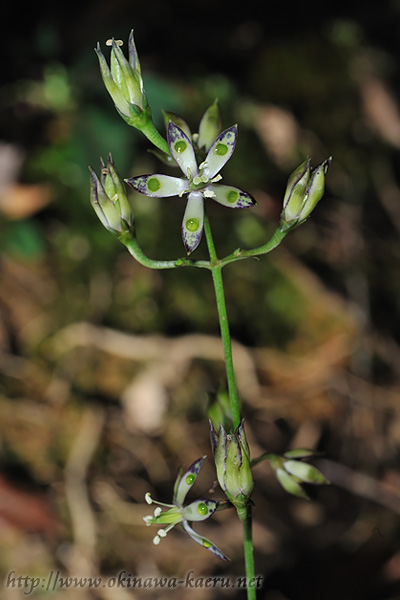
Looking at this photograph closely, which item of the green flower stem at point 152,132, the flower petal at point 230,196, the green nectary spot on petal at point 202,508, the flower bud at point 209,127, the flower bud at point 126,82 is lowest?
the green nectary spot on petal at point 202,508

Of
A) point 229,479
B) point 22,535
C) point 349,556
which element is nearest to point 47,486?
point 22,535

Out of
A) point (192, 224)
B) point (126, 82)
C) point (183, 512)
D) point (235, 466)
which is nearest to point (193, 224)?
point (192, 224)

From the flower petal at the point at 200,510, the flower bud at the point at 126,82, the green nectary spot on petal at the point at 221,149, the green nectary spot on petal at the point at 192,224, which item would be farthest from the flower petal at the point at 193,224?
the flower petal at the point at 200,510

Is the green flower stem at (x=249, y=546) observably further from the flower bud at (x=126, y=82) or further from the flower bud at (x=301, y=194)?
the flower bud at (x=126, y=82)

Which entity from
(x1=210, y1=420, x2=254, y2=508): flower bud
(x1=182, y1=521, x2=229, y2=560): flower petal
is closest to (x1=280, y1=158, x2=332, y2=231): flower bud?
(x1=210, y1=420, x2=254, y2=508): flower bud

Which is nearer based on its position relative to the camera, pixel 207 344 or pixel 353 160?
pixel 207 344

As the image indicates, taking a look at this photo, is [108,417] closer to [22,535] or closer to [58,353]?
[58,353]
